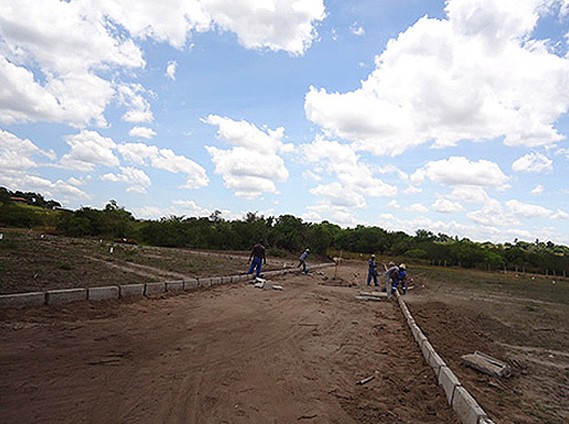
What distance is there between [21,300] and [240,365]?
14.4ft

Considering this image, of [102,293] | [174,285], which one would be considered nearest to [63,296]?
[102,293]

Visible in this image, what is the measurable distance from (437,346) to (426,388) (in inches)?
107

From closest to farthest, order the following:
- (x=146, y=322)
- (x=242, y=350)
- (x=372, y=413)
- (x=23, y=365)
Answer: (x=372, y=413)
(x=23, y=365)
(x=242, y=350)
(x=146, y=322)

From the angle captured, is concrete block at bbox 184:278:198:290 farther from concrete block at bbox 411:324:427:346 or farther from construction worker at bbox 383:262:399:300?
construction worker at bbox 383:262:399:300

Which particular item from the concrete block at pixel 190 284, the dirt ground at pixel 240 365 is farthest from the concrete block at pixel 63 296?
the concrete block at pixel 190 284

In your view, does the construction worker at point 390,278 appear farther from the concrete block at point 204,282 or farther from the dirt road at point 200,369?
the concrete block at point 204,282

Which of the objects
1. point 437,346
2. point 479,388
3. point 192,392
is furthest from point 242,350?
point 437,346

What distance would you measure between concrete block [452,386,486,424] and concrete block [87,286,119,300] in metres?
7.02

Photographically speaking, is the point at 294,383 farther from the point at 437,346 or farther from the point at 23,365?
the point at 437,346

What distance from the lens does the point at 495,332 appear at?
10688 millimetres

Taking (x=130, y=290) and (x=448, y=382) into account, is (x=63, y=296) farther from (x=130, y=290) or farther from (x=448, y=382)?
(x=448, y=382)

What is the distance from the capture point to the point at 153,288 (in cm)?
1047

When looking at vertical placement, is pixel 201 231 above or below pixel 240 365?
above

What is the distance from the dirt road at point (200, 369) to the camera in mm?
4133
